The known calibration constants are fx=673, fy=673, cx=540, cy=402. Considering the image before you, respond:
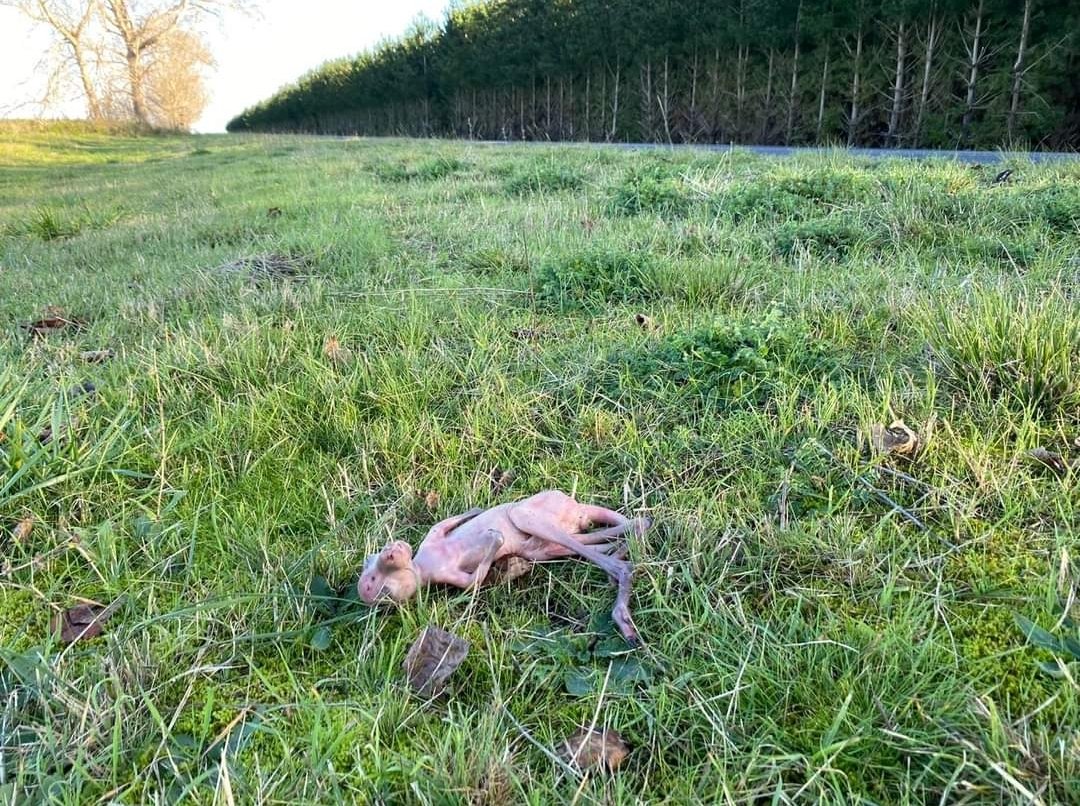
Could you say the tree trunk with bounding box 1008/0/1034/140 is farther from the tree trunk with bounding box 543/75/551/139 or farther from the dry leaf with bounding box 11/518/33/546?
the tree trunk with bounding box 543/75/551/139

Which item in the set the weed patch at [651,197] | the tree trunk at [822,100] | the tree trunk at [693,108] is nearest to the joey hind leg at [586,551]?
the weed patch at [651,197]

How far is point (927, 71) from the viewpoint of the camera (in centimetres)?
993

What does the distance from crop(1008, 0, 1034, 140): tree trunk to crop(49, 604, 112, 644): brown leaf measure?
11.4 meters

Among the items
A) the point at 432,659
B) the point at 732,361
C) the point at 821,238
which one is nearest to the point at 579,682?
the point at 432,659

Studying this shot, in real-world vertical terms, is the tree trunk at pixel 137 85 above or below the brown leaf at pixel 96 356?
above

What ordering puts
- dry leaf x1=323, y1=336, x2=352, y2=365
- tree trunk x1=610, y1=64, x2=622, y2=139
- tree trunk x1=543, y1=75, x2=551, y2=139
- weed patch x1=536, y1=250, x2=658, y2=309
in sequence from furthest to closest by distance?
tree trunk x1=543, y1=75, x2=551, y2=139 → tree trunk x1=610, y1=64, x2=622, y2=139 → weed patch x1=536, y1=250, x2=658, y2=309 → dry leaf x1=323, y1=336, x2=352, y2=365

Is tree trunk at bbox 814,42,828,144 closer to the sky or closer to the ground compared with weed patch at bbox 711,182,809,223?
closer to the sky

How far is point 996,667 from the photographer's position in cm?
119

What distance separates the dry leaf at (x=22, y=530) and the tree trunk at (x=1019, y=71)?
11425 millimetres

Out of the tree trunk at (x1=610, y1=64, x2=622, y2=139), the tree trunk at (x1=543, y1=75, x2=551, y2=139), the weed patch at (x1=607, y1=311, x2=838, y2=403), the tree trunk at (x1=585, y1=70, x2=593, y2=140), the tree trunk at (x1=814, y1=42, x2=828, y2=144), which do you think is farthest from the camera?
the tree trunk at (x1=543, y1=75, x2=551, y2=139)

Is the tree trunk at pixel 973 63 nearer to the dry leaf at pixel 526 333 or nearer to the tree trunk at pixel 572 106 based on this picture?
the dry leaf at pixel 526 333

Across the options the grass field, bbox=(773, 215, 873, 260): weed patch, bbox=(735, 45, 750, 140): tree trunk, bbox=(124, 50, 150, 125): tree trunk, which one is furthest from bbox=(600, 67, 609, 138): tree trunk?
bbox=(124, 50, 150, 125): tree trunk

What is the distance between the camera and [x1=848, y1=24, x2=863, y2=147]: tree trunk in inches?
420

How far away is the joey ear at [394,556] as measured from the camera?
4.75 feet
